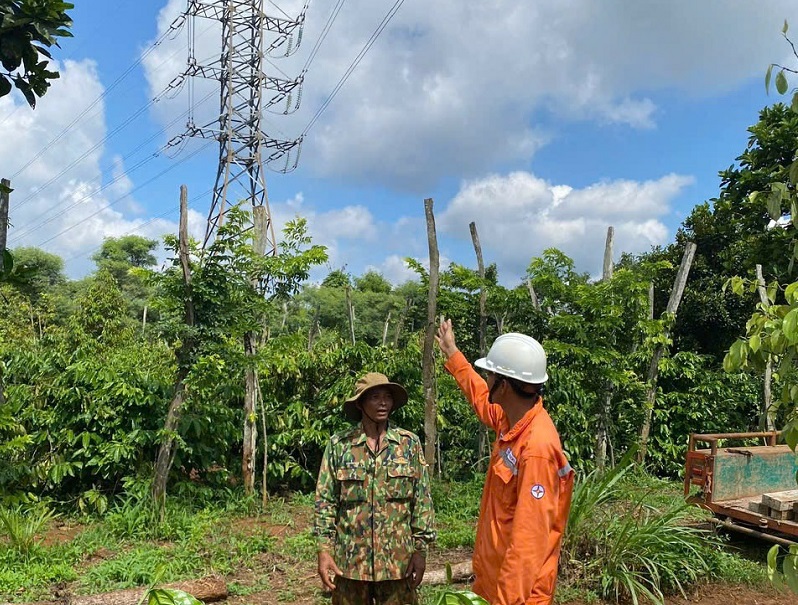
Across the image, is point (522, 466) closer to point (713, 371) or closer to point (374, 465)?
point (374, 465)

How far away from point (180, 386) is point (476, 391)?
4.06 metres

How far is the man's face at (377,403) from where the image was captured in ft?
10.4

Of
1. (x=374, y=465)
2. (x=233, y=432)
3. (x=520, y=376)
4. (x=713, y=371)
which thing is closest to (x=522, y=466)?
(x=520, y=376)

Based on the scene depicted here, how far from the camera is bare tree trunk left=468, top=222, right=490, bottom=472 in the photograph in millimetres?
7426

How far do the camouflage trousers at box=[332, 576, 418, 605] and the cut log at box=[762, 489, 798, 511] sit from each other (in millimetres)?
3653

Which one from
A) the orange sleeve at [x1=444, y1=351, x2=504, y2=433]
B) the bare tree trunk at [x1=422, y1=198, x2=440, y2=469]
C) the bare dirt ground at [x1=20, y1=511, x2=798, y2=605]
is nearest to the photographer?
the orange sleeve at [x1=444, y1=351, x2=504, y2=433]

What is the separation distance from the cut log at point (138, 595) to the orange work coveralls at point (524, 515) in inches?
103

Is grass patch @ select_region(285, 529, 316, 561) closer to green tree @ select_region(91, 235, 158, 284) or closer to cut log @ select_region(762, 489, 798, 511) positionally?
cut log @ select_region(762, 489, 798, 511)

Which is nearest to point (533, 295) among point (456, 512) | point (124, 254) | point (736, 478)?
point (456, 512)

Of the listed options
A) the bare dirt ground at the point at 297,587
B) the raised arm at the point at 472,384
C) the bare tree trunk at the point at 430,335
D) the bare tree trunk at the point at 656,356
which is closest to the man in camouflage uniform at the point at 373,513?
the raised arm at the point at 472,384

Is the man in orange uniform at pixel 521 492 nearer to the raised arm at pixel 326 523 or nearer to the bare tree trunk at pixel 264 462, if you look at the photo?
the raised arm at pixel 326 523

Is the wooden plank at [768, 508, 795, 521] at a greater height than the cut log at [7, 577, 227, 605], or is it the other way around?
the wooden plank at [768, 508, 795, 521]

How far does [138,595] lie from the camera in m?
4.42

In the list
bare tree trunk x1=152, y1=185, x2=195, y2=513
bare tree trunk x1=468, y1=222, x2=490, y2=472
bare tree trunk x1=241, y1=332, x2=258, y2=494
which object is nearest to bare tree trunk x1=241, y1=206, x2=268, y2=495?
bare tree trunk x1=241, y1=332, x2=258, y2=494
